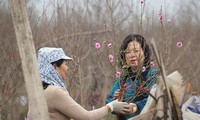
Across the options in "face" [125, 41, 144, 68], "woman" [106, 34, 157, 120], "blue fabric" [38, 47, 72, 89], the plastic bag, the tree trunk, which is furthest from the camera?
"face" [125, 41, 144, 68]

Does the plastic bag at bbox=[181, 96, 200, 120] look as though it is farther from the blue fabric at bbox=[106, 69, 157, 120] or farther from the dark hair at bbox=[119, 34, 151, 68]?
the dark hair at bbox=[119, 34, 151, 68]

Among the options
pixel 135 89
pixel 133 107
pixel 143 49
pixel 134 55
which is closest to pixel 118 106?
pixel 133 107

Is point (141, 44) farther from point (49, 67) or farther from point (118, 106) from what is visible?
point (49, 67)

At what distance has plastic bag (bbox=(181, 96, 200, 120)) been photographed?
2514 mm

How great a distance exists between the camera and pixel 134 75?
361 centimetres

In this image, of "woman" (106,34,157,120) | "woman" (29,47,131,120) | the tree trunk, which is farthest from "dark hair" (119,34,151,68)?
the tree trunk

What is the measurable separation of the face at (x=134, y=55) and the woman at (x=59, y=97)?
Answer: 0.46 m

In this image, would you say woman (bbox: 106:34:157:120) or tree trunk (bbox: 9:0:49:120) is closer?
tree trunk (bbox: 9:0:49:120)

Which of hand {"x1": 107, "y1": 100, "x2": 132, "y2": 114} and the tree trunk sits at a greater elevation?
the tree trunk

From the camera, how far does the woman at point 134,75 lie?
11.4 feet

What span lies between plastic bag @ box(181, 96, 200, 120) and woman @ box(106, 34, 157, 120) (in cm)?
77

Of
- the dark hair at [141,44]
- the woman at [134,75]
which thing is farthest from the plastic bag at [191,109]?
the dark hair at [141,44]

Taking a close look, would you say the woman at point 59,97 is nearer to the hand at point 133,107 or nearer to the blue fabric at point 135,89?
the hand at point 133,107

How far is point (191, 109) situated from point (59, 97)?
1.01 m
